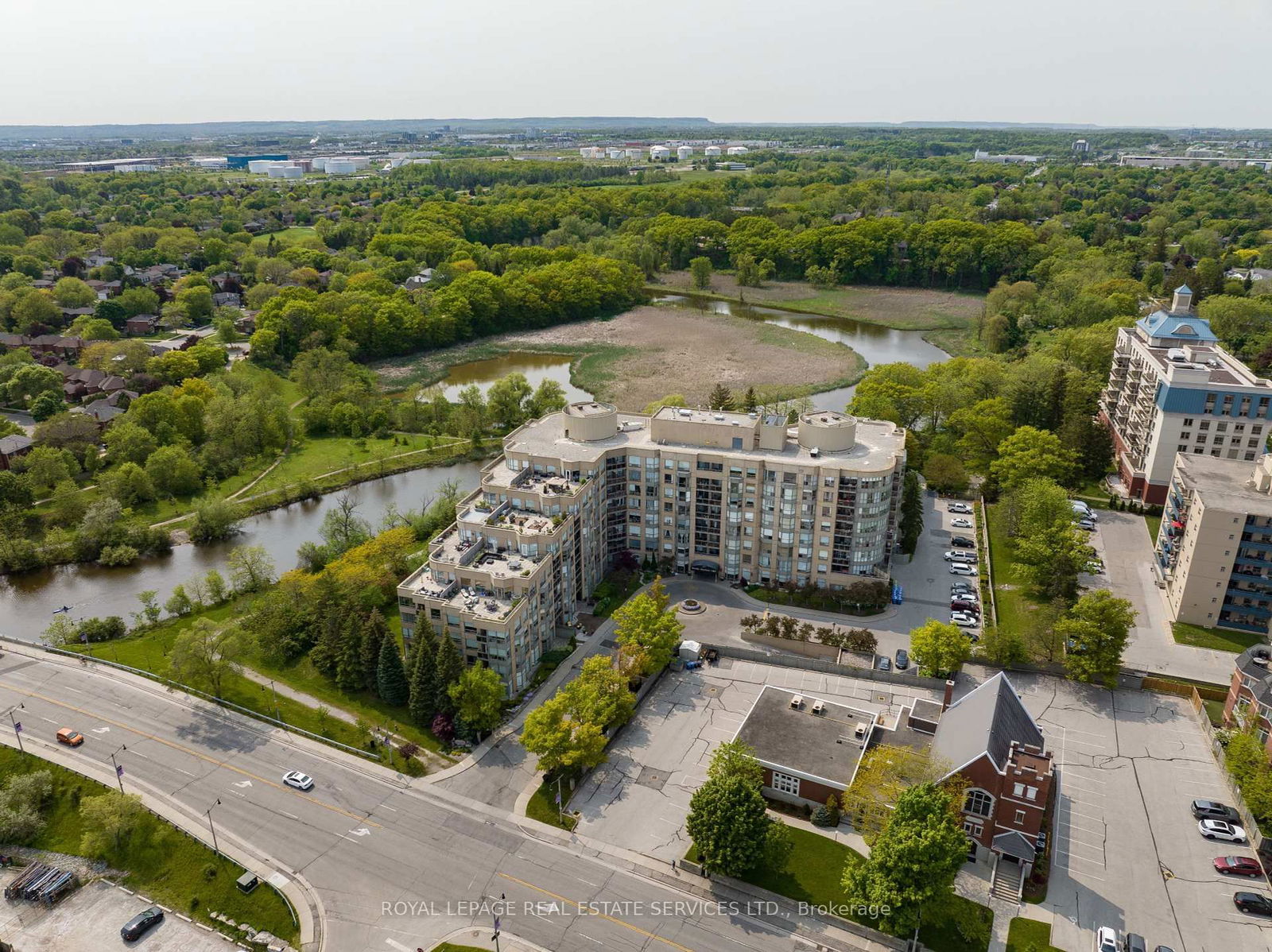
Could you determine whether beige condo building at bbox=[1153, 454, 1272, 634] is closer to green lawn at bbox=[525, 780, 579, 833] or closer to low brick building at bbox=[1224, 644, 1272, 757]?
low brick building at bbox=[1224, 644, 1272, 757]

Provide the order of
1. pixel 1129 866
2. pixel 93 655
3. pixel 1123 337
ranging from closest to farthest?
pixel 1129 866
pixel 93 655
pixel 1123 337

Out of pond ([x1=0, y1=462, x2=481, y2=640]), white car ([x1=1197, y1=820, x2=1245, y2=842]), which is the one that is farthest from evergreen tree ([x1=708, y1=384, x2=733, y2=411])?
white car ([x1=1197, y1=820, x2=1245, y2=842])

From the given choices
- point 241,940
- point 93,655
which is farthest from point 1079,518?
point 93,655

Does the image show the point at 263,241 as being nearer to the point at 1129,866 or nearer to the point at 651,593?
the point at 651,593

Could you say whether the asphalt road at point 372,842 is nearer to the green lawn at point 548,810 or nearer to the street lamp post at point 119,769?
the street lamp post at point 119,769

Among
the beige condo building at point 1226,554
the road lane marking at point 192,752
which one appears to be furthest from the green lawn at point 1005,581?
the road lane marking at point 192,752

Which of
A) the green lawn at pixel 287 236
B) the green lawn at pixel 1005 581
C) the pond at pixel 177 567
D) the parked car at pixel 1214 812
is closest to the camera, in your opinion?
the parked car at pixel 1214 812

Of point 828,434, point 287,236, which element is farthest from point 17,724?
point 287,236
